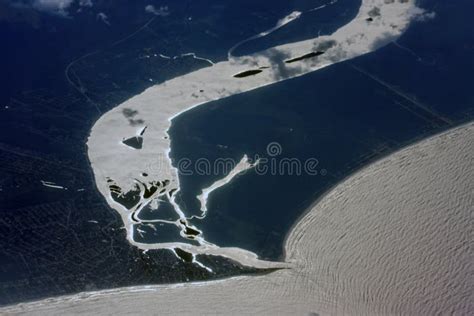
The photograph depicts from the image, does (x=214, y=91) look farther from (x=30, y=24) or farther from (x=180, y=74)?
(x=30, y=24)

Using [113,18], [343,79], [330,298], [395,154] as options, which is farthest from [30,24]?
[330,298]

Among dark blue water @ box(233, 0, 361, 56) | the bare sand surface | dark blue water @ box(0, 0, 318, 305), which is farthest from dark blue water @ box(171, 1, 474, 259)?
dark blue water @ box(233, 0, 361, 56)

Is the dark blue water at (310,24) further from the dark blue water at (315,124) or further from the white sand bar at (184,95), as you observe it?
the dark blue water at (315,124)

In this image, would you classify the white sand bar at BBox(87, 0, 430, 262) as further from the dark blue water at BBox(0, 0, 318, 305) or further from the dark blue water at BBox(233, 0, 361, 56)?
the dark blue water at BBox(0, 0, 318, 305)

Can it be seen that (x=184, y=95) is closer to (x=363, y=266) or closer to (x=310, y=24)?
(x=310, y=24)

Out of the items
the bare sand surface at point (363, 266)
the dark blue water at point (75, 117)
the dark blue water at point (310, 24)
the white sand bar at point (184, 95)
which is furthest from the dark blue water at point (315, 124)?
the dark blue water at point (310, 24)

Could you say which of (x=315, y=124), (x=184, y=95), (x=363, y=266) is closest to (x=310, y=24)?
(x=315, y=124)
